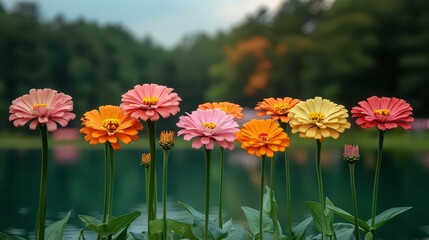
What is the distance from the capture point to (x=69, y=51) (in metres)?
52.9

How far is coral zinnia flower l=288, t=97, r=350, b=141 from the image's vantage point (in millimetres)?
3383

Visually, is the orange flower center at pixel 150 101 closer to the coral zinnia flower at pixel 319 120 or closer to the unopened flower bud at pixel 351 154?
the coral zinnia flower at pixel 319 120

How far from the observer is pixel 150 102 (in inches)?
130

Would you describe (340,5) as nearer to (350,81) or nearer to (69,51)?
(350,81)

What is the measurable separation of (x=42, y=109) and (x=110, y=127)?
0.32 metres

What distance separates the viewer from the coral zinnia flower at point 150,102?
3.26 meters

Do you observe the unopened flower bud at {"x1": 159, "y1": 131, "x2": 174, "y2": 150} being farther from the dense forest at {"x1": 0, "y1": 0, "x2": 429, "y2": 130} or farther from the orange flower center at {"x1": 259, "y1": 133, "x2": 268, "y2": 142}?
the dense forest at {"x1": 0, "y1": 0, "x2": 429, "y2": 130}

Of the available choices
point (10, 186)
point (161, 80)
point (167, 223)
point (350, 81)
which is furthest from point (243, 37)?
point (167, 223)

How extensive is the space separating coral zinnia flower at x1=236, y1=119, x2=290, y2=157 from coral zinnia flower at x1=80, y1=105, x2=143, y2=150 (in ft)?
1.62

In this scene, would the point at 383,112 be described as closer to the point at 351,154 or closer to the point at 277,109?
the point at 351,154

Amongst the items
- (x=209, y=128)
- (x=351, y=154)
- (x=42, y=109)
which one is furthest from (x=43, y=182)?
(x=351, y=154)

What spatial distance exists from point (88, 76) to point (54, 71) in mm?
2592

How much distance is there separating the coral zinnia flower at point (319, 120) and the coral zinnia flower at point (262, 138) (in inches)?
4.4

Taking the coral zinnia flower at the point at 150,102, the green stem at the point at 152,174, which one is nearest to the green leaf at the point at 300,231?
the green stem at the point at 152,174
